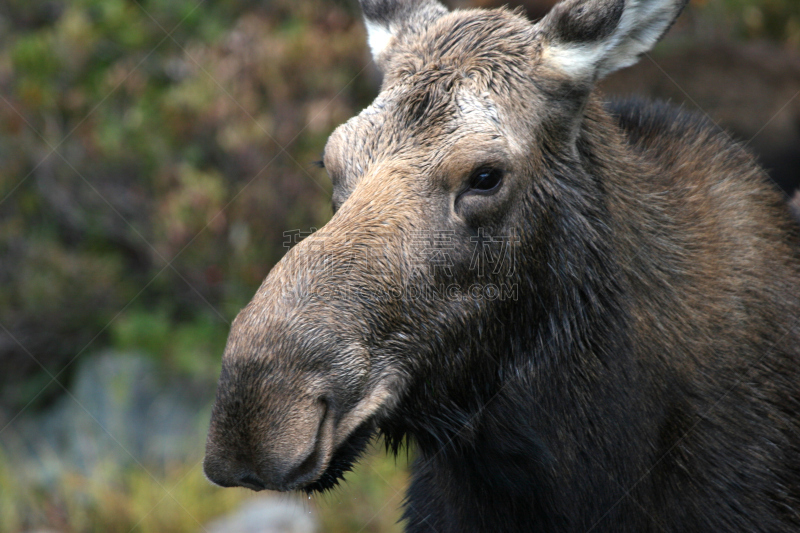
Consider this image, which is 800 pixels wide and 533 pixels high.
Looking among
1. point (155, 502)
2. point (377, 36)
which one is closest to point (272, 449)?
point (377, 36)

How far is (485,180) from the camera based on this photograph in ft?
8.25

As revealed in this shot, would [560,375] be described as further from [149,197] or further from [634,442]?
[149,197]

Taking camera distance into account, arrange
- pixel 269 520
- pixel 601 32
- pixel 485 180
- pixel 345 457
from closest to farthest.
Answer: pixel 345 457
pixel 485 180
pixel 601 32
pixel 269 520

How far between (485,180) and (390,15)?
3.49 feet

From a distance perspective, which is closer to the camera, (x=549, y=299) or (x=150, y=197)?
(x=549, y=299)

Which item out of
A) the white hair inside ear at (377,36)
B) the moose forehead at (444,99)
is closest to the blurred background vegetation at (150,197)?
the white hair inside ear at (377,36)

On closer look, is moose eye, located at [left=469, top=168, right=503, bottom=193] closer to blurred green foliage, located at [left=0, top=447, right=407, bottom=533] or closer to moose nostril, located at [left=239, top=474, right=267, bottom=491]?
moose nostril, located at [left=239, top=474, right=267, bottom=491]

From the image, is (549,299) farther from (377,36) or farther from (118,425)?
(118,425)

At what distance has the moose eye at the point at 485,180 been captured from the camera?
2.50 m

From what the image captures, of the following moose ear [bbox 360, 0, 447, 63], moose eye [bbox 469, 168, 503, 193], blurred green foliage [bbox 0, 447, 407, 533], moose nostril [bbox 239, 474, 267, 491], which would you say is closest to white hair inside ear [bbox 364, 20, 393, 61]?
moose ear [bbox 360, 0, 447, 63]

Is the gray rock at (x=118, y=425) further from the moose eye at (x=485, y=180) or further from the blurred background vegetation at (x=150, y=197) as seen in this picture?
the moose eye at (x=485, y=180)

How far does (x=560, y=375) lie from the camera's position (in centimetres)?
265

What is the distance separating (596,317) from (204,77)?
5791 mm

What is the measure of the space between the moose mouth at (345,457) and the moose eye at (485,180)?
785 mm
